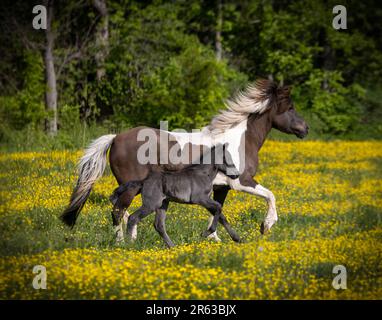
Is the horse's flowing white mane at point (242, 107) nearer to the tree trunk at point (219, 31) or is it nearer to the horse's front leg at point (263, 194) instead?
the horse's front leg at point (263, 194)

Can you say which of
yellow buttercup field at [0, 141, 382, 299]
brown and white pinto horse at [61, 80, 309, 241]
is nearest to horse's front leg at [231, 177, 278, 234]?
brown and white pinto horse at [61, 80, 309, 241]

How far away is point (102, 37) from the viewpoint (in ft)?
73.2

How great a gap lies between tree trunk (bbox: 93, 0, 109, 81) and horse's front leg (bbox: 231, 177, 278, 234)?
14044 millimetres

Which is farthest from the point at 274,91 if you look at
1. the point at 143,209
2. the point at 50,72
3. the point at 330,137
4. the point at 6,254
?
the point at 330,137

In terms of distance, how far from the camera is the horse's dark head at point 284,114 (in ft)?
32.1

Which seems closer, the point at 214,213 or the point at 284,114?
the point at 214,213

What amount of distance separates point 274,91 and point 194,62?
35.7 ft

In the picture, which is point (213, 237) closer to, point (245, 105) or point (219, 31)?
point (245, 105)

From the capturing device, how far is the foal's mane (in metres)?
9.40

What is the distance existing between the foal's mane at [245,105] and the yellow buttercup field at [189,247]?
142 cm

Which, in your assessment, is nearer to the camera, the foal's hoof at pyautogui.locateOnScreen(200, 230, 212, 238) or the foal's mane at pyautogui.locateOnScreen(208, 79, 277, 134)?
the foal's hoof at pyautogui.locateOnScreen(200, 230, 212, 238)

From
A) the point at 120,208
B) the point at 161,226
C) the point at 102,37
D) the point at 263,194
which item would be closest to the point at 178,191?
the point at 161,226

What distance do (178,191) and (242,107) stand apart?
204 cm

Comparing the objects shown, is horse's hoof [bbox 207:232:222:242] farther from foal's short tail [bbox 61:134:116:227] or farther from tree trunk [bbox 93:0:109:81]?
tree trunk [bbox 93:0:109:81]
